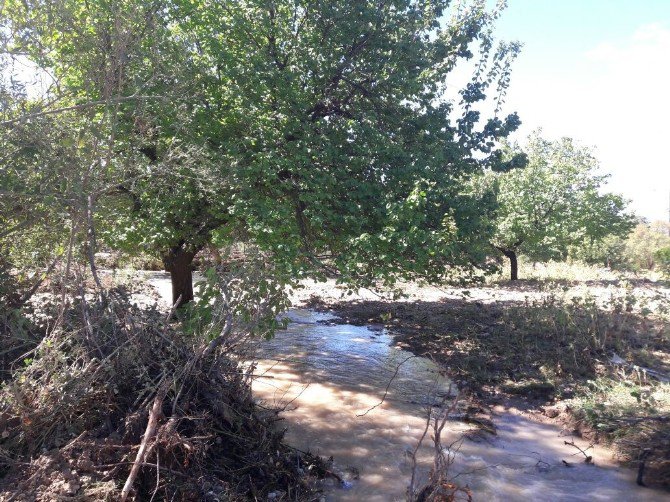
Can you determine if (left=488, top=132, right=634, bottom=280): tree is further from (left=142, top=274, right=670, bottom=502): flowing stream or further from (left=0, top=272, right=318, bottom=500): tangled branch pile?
(left=0, top=272, right=318, bottom=500): tangled branch pile

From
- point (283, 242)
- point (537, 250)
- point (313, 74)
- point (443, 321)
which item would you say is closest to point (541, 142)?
point (537, 250)

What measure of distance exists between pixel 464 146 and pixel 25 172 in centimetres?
730

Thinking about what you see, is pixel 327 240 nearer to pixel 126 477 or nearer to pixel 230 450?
pixel 230 450

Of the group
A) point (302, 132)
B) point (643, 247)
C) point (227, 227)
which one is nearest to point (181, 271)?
point (227, 227)

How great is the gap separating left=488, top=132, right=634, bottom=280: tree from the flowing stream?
12264mm

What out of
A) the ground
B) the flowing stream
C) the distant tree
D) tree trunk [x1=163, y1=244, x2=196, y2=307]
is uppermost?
the distant tree

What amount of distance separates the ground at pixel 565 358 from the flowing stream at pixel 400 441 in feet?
1.22

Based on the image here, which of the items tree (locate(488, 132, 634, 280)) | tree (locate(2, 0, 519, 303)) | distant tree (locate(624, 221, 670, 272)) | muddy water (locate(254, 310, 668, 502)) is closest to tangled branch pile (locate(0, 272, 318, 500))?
muddy water (locate(254, 310, 668, 502))

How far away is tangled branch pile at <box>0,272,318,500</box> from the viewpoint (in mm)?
4133

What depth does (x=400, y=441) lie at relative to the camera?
6.38m

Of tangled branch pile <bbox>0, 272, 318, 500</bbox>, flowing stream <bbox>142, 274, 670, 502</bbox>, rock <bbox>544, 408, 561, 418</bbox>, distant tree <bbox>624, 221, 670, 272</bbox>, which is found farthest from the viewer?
distant tree <bbox>624, 221, 670, 272</bbox>

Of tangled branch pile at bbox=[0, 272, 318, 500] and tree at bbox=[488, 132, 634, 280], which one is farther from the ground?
tree at bbox=[488, 132, 634, 280]

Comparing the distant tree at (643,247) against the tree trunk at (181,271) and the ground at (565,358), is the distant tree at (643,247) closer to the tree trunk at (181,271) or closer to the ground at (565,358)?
the ground at (565,358)

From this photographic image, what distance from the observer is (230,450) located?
492 cm
